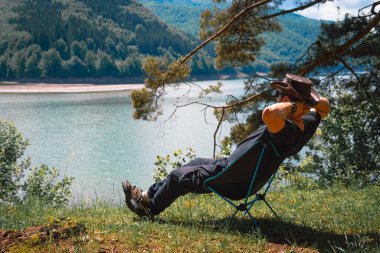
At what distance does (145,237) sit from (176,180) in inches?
23.8

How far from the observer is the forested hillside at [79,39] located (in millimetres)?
90938

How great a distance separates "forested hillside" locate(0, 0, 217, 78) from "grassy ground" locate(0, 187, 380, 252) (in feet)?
285

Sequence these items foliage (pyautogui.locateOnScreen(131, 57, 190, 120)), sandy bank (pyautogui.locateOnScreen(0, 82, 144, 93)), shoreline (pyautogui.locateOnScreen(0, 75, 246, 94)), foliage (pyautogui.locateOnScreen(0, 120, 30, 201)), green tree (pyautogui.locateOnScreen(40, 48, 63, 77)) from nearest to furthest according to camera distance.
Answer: foliage (pyautogui.locateOnScreen(131, 57, 190, 120))
foliage (pyautogui.locateOnScreen(0, 120, 30, 201))
sandy bank (pyautogui.locateOnScreen(0, 82, 144, 93))
shoreline (pyautogui.locateOnScreen(0, 75, 246, 94))
green tree (pyautogui.locateOnScreen(40, 48, 63, 77))

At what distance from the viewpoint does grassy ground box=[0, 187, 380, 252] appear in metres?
2.92

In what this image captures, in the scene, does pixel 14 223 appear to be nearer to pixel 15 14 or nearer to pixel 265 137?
pixel 265 137

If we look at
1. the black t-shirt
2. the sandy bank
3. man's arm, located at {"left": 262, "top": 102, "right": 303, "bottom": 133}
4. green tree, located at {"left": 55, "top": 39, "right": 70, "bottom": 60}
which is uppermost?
green tree, located at {"left": 55, "top": 39, "right": 70, "bottom": 60}

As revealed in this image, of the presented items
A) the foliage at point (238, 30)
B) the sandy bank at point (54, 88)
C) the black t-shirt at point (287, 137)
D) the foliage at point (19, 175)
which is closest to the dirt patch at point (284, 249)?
the black t-shirt at point (287, 137)

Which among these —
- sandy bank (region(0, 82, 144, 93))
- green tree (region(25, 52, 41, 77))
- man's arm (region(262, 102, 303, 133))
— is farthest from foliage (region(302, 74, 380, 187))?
green tree (region(25, 52, 41, 77))

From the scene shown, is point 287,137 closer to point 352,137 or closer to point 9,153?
point 352,137

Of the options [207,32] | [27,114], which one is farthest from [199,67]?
[207,32]

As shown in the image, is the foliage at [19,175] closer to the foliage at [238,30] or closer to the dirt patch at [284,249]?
the foliage at [238,30]

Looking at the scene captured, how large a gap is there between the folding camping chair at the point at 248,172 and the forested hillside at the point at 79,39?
87799mm

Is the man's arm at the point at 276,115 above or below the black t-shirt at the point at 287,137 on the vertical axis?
above

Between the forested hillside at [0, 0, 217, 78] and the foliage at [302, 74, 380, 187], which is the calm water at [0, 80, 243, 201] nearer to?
the foliage at [302, 74, 380, 187]
